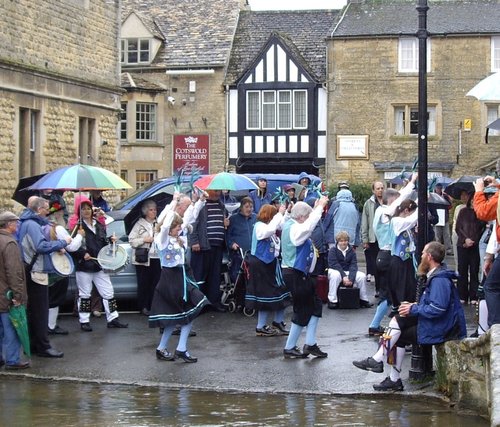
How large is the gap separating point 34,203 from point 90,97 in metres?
17.0

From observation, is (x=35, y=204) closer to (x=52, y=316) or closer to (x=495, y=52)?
(x=52, y=316)

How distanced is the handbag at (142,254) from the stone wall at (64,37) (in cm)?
1076

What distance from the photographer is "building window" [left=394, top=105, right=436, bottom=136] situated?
137ft

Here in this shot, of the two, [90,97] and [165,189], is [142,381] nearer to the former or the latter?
[165,189]

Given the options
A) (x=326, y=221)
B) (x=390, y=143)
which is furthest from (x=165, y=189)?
(x=390, y=143)

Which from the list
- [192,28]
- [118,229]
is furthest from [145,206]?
[192,28]

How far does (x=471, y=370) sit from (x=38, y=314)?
5.15m

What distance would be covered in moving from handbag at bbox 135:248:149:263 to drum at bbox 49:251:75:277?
82.9 inches

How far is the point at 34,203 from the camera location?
11969 millimetres

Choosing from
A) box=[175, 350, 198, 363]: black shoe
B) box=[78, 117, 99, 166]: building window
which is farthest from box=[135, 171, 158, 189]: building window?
box=[175, 350, 198, 363]: black shoe

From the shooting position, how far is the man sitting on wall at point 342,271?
15641 mm

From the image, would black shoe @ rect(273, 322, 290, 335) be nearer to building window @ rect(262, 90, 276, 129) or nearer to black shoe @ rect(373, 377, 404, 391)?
black shoe @ rect(373, 377, 404, 391)

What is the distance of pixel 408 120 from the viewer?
4181cm

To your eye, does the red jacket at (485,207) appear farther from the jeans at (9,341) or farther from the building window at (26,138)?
the building window at (26,138)
